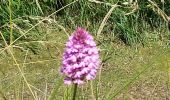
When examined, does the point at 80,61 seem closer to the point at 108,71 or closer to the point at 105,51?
the point at 105,51

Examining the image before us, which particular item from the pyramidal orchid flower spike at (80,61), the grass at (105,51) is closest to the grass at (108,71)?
the grass at (105,51)

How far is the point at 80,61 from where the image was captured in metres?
1.62

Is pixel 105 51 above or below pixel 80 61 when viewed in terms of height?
below

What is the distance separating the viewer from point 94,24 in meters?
4.89

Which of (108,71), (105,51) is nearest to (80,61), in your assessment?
(105,51)

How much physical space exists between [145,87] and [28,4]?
1.48 metres

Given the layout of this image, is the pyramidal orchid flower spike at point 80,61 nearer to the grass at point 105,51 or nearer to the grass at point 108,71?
the grass at point 108,71

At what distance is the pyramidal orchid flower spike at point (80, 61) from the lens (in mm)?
1603

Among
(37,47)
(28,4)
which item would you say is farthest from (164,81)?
(28,4)

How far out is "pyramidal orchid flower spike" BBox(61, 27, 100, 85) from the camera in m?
1.60

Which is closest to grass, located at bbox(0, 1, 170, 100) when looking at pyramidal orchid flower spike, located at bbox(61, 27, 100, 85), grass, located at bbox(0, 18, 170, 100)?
grass, located at bbox(0, 18, 170, 100)

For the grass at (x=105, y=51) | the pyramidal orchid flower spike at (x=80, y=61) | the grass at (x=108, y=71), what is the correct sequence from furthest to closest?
the grass at (x=105, y=51) < the grass at (x=108, y=71) < the pyramidal orchid flower spike at (x=80, y=61)

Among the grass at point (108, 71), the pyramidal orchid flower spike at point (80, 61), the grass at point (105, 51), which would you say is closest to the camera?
the pyramidal orchid flower spike at point (80, 61)

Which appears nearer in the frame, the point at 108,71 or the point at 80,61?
the point at 80,61
